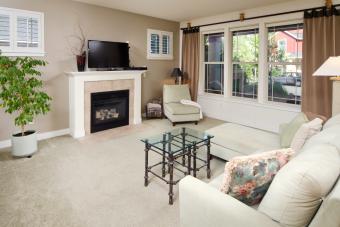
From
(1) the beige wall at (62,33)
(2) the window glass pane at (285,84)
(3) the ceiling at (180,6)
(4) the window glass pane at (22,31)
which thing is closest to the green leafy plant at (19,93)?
(4) the window glass pane at (22,31)

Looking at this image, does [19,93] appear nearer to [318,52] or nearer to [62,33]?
[62,33]

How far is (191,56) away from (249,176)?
5012 mm

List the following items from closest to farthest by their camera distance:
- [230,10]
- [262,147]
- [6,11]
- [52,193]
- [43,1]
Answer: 1. [52,193]
2. [262,147]
3. [6,11]
4. [43,1]
5. [230,10]

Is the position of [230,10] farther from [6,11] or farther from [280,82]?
[6,11]

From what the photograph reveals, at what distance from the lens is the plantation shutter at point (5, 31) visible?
362 centimetres

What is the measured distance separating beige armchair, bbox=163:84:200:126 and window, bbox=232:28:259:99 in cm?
114

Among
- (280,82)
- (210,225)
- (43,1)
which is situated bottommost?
(210,225)

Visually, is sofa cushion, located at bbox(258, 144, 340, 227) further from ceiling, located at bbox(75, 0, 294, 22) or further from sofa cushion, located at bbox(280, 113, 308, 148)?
ceiling, located at bbox(75, 0, 294, 22)

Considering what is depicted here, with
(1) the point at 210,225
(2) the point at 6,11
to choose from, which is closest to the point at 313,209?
(1) the point at 210,225

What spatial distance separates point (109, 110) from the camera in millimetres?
4902

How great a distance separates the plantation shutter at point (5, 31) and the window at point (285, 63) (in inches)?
180

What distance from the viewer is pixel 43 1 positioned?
3.95m

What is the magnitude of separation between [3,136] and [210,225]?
3780mm

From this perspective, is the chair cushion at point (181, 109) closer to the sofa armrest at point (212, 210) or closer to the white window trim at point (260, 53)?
the white window trim at point (260, 53)
